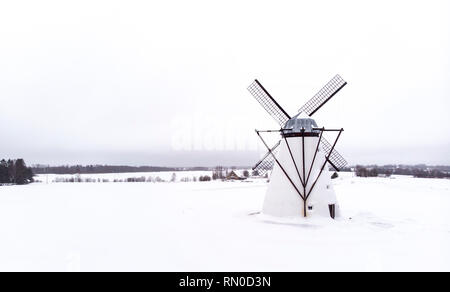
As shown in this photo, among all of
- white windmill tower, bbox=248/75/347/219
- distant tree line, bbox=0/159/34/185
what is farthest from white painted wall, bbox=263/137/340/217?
distant tree line, bbox=0/159/34/185

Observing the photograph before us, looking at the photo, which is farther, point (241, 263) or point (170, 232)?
point (170, 232)

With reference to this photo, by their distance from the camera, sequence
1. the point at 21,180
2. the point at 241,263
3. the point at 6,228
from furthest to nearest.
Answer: the point at 21,180
the point at 6,228
the point at 241,263

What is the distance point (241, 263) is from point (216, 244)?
231cm

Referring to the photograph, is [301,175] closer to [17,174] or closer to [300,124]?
[300,124]

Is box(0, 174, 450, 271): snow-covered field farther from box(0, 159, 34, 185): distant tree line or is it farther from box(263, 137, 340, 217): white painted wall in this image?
box(0, 159, 34, 185): distant tree line

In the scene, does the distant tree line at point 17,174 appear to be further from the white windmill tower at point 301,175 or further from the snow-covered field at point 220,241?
the white windmill tower at point 301,175

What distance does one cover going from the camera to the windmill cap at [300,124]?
639 inches

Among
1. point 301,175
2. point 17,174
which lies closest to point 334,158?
point 301,175

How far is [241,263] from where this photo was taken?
9383 mm

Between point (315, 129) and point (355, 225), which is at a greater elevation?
point (315, 129)

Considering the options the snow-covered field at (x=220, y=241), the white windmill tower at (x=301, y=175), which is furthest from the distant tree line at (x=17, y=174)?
the white windmill tower at (x=301, y=175)
